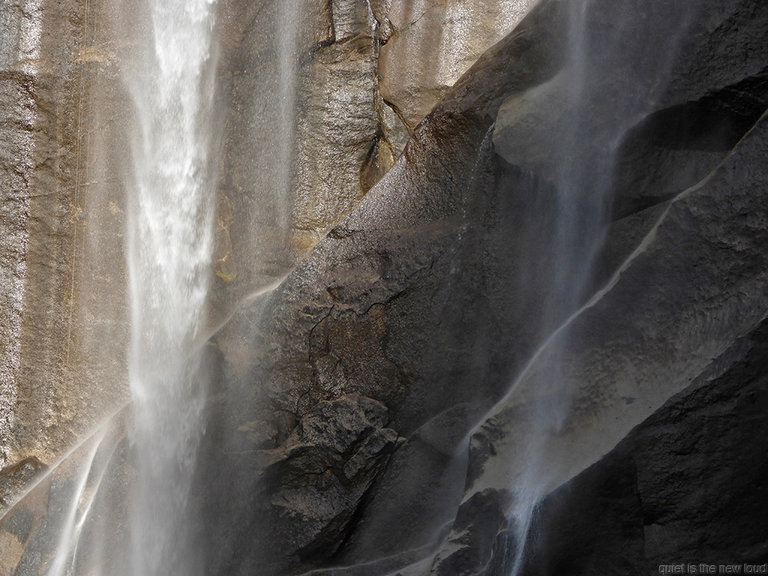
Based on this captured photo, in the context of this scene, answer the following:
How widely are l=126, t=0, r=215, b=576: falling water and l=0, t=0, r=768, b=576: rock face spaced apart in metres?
0.12

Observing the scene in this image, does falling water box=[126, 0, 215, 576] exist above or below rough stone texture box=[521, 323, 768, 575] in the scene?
above

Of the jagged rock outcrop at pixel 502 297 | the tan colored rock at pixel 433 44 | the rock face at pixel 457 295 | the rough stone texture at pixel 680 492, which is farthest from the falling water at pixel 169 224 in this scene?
the rough stone texture at pixel 680 492

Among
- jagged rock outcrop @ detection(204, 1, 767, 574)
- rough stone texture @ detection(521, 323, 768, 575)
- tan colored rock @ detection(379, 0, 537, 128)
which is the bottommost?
rough stone texture @ detection(521, 323, 768, 575)

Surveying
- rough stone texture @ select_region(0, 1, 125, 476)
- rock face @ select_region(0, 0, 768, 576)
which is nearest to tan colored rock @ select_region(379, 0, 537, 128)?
rock face @ select_region(0, 0, 768, 576)

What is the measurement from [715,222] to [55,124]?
3468mm

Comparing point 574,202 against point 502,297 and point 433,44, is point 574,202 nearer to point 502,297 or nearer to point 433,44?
point 502,297

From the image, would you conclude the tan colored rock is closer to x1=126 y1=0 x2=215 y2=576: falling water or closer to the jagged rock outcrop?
the jagged rock outcrop

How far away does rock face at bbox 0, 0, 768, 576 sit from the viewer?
2.47 meters

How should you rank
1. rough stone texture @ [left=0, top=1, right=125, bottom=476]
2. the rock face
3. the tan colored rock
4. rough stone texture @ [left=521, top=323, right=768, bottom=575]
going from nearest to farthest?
1. rough stone texture @ [left=521, top=323, right=768, bottom=575]
2. the rock face
3. the tan colored rock
4. rough stone texture @ [left=0, top=1, right=125, bottom=476]

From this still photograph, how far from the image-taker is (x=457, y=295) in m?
3.16

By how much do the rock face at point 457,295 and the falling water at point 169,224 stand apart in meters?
0.12

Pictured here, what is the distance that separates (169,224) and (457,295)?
70.8 inches

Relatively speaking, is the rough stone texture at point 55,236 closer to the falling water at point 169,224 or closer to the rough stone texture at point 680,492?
the falling water at point 169,224

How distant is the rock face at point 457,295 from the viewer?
2469 millimetres
